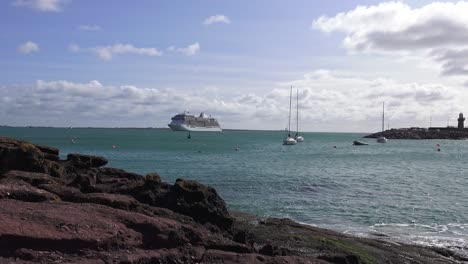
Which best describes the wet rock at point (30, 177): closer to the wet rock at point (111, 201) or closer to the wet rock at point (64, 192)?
the wet rock at point (64, 192)

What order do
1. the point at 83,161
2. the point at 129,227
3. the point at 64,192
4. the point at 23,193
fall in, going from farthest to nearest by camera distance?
the point at 83,161, the point at 64,192, the point at 23,193, the point at 129,227

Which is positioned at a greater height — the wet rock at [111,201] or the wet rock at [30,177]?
the wet rock at [30,177]

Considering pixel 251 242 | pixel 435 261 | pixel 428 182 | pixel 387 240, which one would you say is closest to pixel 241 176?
pixel 428 182

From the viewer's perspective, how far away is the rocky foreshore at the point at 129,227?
30.0 ft

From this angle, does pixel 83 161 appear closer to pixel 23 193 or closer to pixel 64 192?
pixel 64 192

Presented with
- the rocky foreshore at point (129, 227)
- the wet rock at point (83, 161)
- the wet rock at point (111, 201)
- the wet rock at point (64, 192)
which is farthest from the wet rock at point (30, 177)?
the wet rock at point (83, 161)

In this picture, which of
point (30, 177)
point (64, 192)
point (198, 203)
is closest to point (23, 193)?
point (64, 192)

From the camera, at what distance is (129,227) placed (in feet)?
34.2

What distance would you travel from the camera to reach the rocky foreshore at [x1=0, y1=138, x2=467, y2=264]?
9148mm

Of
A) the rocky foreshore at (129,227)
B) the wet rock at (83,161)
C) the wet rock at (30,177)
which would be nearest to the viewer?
the rocky foreshore at (129,227)

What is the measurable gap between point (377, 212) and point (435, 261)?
10925 mm

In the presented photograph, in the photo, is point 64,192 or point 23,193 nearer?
point 23,193

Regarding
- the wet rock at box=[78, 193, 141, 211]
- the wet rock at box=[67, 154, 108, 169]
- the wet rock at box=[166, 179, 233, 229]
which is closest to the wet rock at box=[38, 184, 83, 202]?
the wet rock at box=[78, 193, 141, 211]

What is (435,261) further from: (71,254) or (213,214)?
(71,254)
